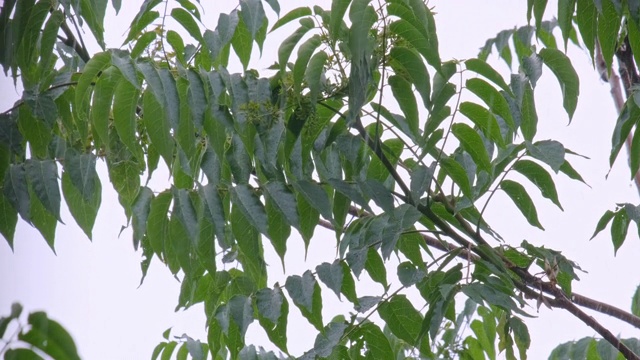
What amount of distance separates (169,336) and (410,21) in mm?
868

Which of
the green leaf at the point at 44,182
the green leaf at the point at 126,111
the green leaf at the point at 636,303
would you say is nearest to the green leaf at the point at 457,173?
the green leaf at the point at 126,111

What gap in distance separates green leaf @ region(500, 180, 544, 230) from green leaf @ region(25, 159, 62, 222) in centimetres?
67

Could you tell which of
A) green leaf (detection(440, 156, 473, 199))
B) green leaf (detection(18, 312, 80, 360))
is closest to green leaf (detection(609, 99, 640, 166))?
green leaf (detection(440, 156, 473, 199))

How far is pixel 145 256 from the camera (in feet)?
4.06

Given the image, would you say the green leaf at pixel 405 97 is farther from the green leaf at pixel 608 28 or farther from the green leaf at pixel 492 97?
the green leaf at pixel 608 28

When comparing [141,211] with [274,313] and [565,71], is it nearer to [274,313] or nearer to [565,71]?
[274,313]

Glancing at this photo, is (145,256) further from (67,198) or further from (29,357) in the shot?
(29,357)

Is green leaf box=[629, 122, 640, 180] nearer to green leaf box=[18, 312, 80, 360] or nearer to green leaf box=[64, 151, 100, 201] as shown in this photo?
green leaf box=[64, 151, 100, 201]

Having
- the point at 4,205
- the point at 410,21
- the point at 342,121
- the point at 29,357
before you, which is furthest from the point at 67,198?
the point at 29,357

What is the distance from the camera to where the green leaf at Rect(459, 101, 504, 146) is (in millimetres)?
1112

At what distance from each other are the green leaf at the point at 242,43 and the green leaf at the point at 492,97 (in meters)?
0.37

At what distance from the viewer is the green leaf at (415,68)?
38.6 inches

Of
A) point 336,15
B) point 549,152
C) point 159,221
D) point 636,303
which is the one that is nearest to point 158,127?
point 159,221

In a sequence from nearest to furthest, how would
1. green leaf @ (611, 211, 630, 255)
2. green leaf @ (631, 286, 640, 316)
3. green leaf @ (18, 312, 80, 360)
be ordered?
green leaf @ (18, 312, 80, 360)
green leaf @ (611, 211, 630, 255)
green leaf @ (631, 286, 640, 316)
